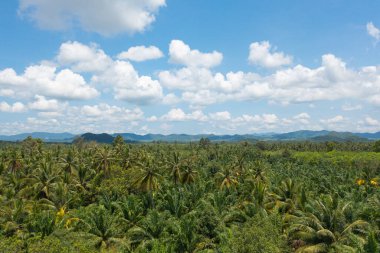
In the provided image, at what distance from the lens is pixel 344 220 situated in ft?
119

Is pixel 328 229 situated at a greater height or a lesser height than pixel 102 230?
greater

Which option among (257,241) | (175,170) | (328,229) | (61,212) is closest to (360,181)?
(175,170)

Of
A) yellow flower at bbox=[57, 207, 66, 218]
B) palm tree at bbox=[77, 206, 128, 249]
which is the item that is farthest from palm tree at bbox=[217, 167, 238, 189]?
yellow flower at bbox=[57, 207, 66, 218]

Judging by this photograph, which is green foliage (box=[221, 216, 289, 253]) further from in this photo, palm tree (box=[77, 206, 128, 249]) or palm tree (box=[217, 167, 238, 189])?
palm tree (box=[217, 167, 238, 189])

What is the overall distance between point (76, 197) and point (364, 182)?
68408 millimetres

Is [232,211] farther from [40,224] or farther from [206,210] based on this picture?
[40,224]

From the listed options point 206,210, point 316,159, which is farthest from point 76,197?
point 316,159

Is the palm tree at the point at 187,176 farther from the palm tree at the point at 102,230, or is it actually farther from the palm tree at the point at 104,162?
the palm tree at the point at 102,230

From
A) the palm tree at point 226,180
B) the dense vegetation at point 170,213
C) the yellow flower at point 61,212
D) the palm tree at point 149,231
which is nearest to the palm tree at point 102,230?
the dense vegetation at point 170,213

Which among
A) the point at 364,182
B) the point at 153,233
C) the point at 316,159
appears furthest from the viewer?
the point at 316,159

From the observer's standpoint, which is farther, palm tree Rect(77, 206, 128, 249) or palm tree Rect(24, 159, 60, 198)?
palm tree Rect(24, 159, 60, 198)

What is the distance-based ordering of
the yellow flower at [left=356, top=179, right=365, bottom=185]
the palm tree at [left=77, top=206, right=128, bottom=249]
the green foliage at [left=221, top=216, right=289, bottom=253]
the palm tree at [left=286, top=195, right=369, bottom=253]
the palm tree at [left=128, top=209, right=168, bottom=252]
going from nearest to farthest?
the green foliage at [left=221, top=216, right=289, bottom=253]
the palm tree at [left=286, top=195, right=369, bottom=253]
the palm tree at [left=77, top=206, right=128, bottom=249]
the palm tree at [left=128, top=209, right=168, bottom=252]
the yellow flower at [left=356, top=179, right=365, bottom=185]

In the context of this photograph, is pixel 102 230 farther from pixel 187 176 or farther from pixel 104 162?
pixel 104 162

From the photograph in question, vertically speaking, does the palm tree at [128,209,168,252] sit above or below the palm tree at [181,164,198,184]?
below
